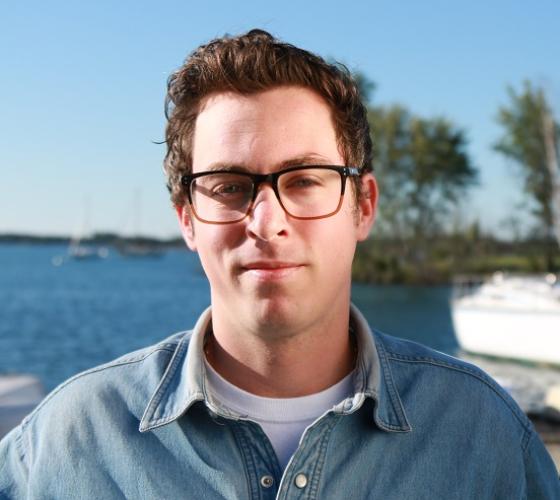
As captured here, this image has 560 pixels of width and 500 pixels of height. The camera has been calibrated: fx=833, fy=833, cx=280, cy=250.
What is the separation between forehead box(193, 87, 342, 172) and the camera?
189cm

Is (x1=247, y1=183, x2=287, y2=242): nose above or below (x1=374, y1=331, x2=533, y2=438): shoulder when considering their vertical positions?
above

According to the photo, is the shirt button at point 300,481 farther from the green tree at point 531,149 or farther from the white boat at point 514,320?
the green tree at point 531,149

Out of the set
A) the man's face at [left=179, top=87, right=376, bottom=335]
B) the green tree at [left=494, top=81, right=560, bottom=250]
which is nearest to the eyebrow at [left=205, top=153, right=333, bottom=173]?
the man's face at [left=179, top=87, right=376, bottom=335]

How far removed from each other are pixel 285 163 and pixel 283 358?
449 millimetres

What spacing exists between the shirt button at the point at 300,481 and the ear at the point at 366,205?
2.03 ft

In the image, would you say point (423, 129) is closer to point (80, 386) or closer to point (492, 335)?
point (492, 335)

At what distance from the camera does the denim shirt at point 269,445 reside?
73.0 inches

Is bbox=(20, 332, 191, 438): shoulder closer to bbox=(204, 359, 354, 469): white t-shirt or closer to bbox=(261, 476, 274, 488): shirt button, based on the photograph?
bbox=(204, 359, 354, 469): white t-shirt

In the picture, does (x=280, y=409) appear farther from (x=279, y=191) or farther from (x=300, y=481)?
(x=279, y=191)

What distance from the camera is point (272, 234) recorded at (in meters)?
1.85

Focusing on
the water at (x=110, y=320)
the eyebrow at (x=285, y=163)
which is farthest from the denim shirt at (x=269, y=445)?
the water at (x=110, y=320)

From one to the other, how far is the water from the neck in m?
19.8

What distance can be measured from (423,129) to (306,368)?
53934 mm

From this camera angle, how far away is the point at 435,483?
1.86 meters
